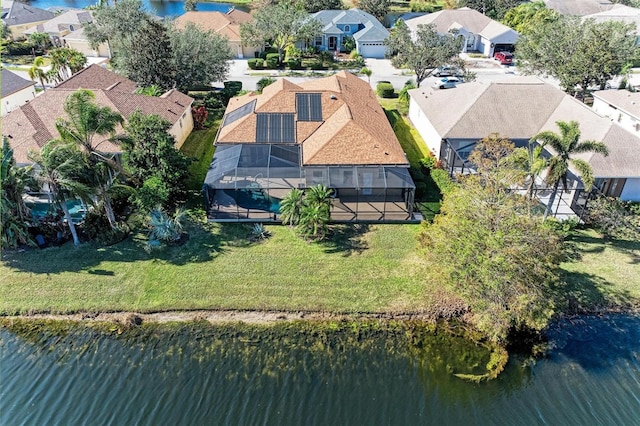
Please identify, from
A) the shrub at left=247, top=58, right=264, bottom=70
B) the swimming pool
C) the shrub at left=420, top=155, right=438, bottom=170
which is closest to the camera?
the swimming pool

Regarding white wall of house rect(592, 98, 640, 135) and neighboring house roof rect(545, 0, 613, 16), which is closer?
white wall of house rect(592, 98, 640, 135)

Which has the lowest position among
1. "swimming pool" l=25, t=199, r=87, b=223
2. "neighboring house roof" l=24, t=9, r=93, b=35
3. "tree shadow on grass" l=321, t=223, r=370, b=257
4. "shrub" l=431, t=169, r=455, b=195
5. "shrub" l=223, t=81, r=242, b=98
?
"tree shadow on grass" l=321, t=223, r=370, b=257

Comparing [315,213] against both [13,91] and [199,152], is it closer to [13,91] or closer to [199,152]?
[199,152]

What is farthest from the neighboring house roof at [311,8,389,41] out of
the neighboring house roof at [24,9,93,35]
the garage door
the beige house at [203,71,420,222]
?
the beige house at [203,71,420,222]

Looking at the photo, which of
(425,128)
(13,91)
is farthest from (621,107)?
(13,91)

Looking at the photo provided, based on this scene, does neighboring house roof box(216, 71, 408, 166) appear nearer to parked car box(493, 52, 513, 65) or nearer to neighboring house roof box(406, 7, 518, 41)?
parked car box(493, 52, 513, 65)

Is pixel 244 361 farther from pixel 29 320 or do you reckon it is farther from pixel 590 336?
pixel 590 336
